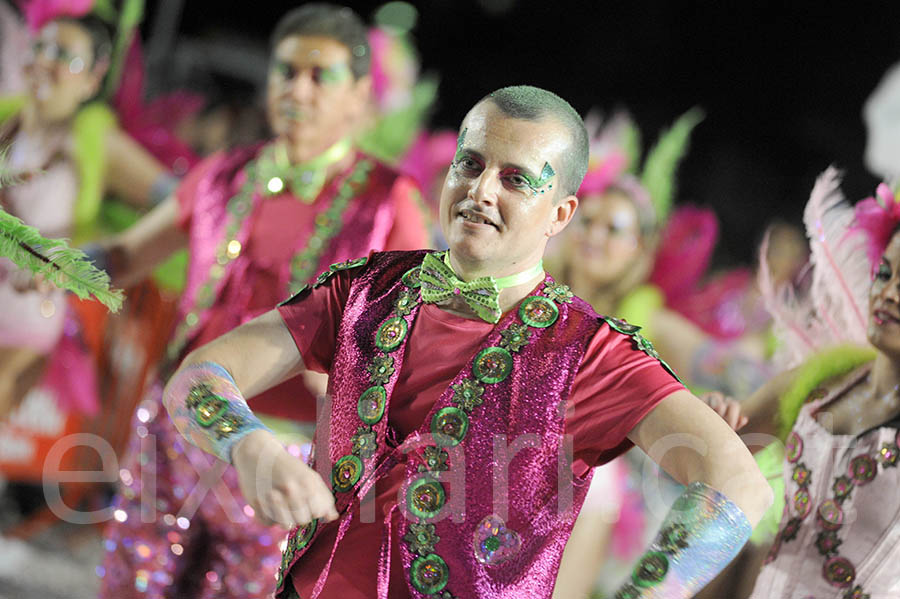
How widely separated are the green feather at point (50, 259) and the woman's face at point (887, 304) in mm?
1699

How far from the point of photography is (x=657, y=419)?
64.2 inches

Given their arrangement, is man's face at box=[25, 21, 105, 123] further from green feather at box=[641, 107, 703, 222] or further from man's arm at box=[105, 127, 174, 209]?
green feather at box=[641, 107, 703, 222]

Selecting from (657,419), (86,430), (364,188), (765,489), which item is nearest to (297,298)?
(657,419)

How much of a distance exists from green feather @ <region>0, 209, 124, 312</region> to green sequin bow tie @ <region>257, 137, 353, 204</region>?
1.45 meters

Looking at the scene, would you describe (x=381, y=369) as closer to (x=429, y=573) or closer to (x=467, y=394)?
(x=467, y=394)

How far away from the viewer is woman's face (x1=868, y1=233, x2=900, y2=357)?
2457mm

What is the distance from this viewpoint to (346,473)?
1.77 meters

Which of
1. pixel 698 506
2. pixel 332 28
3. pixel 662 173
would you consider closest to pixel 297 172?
pixel 332 28

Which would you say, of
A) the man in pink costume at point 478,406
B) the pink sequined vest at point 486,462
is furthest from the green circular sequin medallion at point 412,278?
the pink sequined vest at point 486,462

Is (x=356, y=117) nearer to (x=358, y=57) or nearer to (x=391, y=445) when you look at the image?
(x=358, y=57)

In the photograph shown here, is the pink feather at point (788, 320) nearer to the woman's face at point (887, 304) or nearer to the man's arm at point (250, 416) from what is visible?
the woman's face at point (887, 304)

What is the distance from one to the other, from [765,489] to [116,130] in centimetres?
373

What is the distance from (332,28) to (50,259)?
1707mm

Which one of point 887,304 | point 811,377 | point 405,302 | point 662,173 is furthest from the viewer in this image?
point 662,173
